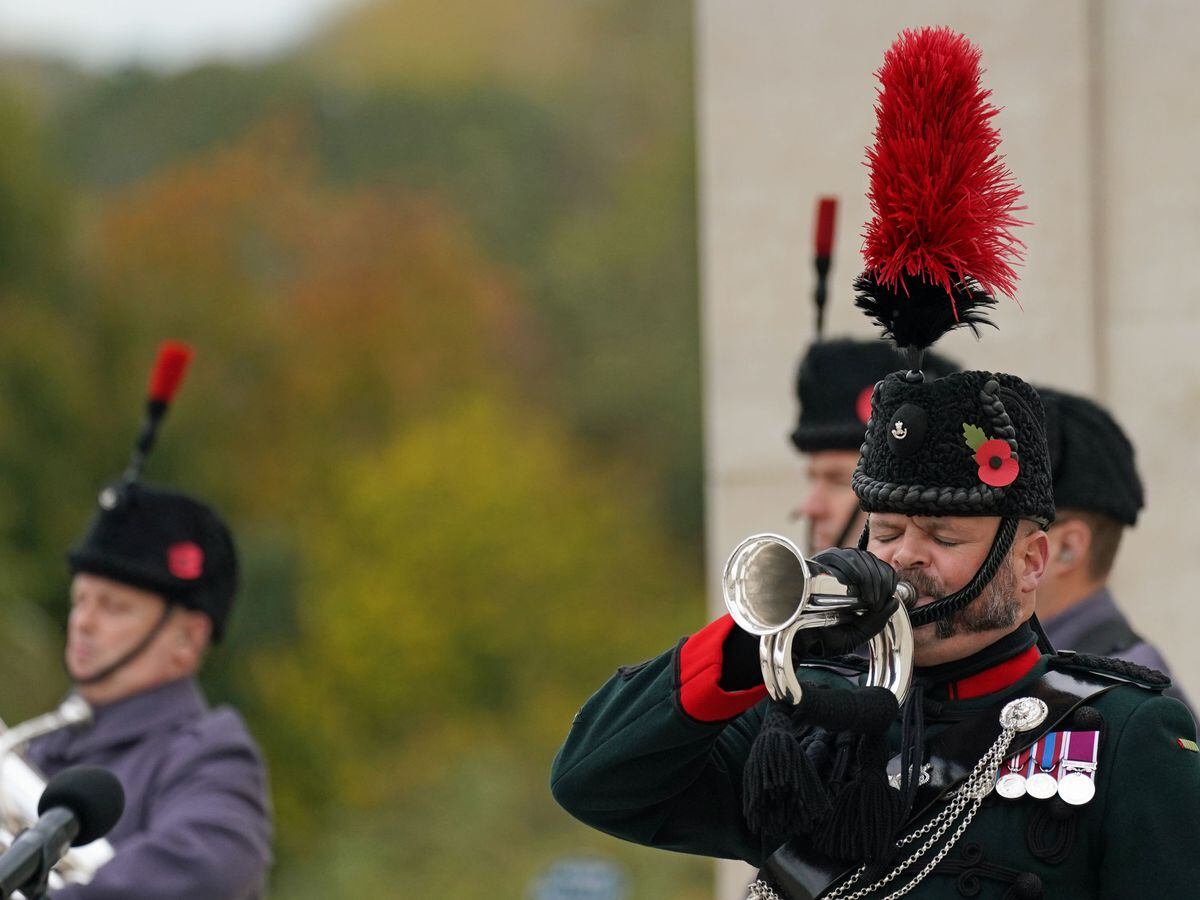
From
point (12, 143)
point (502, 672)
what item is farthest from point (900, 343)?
point (502, 672)

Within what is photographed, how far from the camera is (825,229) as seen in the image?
554 cm

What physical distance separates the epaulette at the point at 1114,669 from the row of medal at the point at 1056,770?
131mm

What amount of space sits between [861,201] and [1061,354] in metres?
0.82

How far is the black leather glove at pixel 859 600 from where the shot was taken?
297cm

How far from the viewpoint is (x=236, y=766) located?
5520mm

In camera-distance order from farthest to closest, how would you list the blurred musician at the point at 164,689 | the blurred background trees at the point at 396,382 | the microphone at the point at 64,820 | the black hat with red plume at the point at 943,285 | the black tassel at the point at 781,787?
the blurred background trees at the point at 396,382 < the blurred musician at the point at 164,689 < the microphone at the point at 64,820 < the black hat with red plume at the point at 943,285 < the black tassel at the point at 781,787

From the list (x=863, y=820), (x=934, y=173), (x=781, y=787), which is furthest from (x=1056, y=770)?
(x=934, y=173)

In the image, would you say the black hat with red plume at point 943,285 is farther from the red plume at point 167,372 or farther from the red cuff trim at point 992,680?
the red plume at point 167,372

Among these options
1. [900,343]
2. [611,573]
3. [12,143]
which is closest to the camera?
[900,343]

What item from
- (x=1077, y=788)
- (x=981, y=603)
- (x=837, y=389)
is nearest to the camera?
(x=1077, y=788)

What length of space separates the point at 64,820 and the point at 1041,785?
160 cm

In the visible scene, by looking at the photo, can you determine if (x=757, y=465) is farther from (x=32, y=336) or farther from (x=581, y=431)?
(x=581, y=431)

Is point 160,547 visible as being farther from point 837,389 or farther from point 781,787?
point 781,787

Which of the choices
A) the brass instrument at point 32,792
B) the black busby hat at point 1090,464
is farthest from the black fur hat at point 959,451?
the brass instrument at point 32,792
